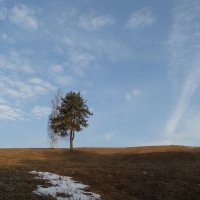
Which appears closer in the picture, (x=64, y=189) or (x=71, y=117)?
(x=64, y=189)

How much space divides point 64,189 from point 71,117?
5420 centimetres

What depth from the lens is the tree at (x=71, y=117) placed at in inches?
2931

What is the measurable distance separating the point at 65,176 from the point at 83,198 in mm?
6012

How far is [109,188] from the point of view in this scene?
23.5 m

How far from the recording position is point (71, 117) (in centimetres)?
7481

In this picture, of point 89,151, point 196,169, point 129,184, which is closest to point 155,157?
point 196,169

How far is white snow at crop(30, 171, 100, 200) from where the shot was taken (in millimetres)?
19375

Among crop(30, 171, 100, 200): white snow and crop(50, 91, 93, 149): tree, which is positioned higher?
crop(50, 91, 93, 149): tree

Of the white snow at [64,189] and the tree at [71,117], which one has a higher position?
the tree at [71,117]

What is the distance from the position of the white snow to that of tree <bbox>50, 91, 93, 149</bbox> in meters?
49.9

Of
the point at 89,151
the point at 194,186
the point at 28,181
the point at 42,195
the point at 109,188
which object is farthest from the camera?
the point at 89,151

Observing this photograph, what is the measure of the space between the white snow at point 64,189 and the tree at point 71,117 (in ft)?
164

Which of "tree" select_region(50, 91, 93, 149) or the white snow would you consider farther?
"tree" select_region(50, 91, 93, 149)

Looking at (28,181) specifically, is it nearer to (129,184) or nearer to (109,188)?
(109,188)
